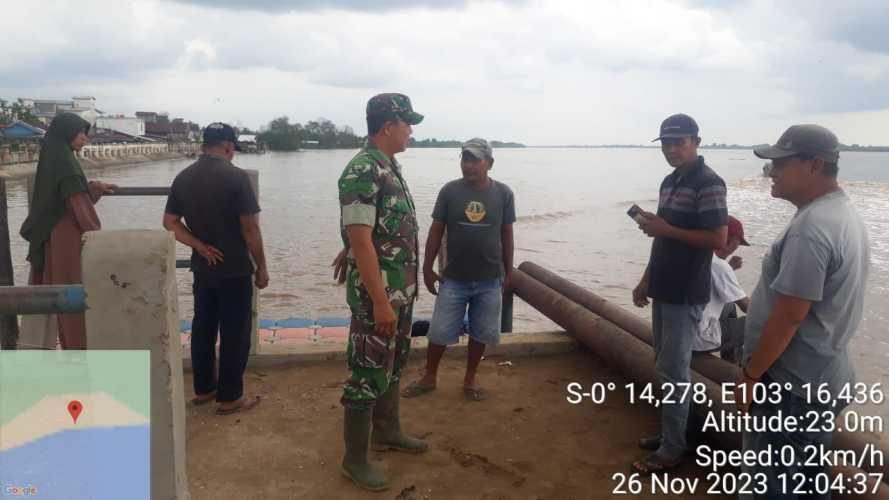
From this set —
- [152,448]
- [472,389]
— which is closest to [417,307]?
[472,389]

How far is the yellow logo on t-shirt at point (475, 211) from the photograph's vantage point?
14.0 feet

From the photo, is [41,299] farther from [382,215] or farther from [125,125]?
[125,125]

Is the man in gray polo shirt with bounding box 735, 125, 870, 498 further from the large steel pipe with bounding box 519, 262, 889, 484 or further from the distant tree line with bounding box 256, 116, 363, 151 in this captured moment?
the distant tree line with bounding box 256, 116, 363, 151

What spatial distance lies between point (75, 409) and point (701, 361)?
3.48 m

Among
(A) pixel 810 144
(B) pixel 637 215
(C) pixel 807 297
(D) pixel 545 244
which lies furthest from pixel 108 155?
(C) pixel 807 297

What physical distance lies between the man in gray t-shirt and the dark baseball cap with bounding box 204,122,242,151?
1.39m

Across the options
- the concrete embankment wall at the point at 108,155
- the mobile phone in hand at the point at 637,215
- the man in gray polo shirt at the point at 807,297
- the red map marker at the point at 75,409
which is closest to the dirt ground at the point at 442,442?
the red map marker at the point at 75,409

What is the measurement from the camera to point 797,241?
7.63ft

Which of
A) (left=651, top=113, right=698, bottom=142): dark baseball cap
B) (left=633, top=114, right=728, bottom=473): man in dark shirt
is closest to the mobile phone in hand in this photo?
(left=633, top=114, right=728, bottom=473): man in dark shirt

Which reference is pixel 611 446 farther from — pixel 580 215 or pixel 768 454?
pixel 580 215

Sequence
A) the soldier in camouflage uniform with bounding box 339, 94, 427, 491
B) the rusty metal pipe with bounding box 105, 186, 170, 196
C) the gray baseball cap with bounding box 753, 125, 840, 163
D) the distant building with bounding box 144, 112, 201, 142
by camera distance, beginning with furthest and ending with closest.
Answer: the distant building with bounding box 144, 112, 201, 142 → the rusty metal pipe with bounding box 105, 186, 170, 196 → the soldier in camouflage uniform with bounding box 339, 94, 427, 491 → the gray baseball cap with bounding box 753, 125, 840, 163

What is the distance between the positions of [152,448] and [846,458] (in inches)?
122

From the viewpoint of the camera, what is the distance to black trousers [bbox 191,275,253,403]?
12.8ft

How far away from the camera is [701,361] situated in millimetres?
4066
